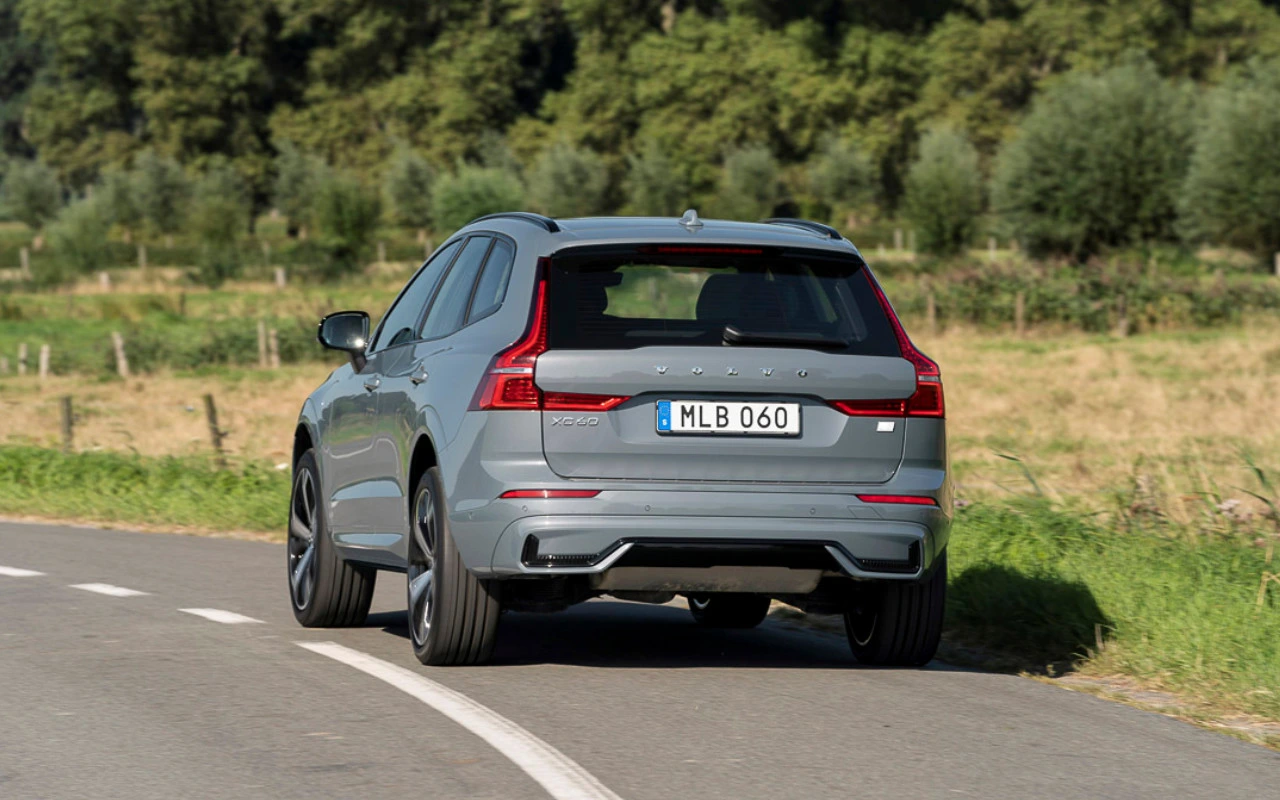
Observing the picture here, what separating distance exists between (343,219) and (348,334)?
3132 inches

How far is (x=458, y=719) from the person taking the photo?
22.9ft

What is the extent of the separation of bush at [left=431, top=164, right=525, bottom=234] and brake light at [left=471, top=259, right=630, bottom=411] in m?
83.3

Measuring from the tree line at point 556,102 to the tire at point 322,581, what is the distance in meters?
75.6

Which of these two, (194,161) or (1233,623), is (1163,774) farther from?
(194,161)

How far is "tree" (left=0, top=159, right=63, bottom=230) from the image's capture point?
103m

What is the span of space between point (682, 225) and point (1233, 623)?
2864mm

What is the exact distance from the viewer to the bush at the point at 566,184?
98125 millimetres

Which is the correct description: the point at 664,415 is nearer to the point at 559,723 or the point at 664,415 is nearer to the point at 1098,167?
the point at 559,723

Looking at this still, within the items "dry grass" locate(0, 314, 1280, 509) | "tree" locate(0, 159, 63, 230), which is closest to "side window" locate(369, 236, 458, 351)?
"dry grass" locate(0, 314, 1280, 509)

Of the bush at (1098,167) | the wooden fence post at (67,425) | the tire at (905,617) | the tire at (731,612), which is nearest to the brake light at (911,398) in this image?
the tire at (905,617)

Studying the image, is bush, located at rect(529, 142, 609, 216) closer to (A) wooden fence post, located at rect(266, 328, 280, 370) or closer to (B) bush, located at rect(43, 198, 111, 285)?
(B) bush, located at rect(43, 198, 111, 285)

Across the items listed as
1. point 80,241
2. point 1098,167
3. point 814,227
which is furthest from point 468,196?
point 814,227

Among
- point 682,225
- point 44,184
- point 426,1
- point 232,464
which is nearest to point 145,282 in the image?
point 44,184

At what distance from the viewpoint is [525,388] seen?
295 inches
